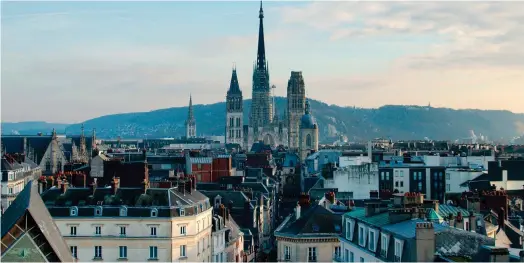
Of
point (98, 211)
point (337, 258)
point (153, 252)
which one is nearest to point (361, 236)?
point (337, 258)

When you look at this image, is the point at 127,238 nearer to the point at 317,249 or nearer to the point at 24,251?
the point at 317,249

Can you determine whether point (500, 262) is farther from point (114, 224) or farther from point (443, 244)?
point (114, 224)

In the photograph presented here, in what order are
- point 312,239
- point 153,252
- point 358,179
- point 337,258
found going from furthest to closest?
point 358,179 < point 153,252 < point 312,239 < point 337,258

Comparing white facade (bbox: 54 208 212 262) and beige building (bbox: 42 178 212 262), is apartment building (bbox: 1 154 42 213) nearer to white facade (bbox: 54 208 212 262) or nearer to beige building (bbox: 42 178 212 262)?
beige building (bbox: 42 178 212 262)

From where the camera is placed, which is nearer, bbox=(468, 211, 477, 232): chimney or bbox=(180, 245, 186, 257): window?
bbox=(468, 211, 477, 232): chimney

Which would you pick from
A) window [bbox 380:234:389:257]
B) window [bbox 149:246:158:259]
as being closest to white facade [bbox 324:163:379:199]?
window [bbox 149:246:158:259]

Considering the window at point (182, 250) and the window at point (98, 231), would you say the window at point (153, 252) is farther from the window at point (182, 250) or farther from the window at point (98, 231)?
the window at point (98, 231)
